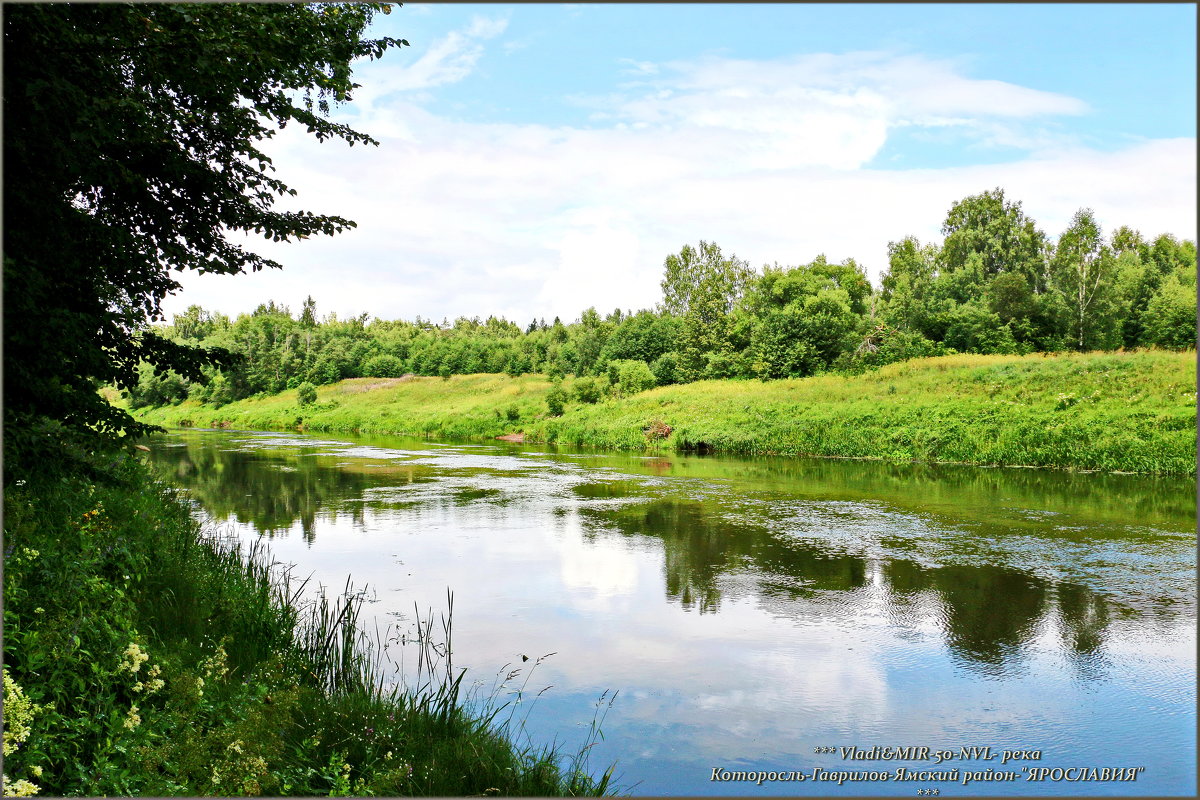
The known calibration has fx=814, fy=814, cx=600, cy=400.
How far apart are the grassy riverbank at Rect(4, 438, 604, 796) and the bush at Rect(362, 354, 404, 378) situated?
193 ft

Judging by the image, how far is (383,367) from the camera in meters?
63.1

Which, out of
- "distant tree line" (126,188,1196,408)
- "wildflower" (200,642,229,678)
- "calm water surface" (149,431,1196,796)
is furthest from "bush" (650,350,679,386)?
"wildflower" (200,642,229,678)

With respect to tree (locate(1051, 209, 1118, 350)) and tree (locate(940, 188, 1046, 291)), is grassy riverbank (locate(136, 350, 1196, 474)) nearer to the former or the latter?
tree (locate(1051, 209, 1118, 350))

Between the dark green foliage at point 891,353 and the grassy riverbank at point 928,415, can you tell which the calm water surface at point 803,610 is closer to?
the grassy riverbank at point 928,415

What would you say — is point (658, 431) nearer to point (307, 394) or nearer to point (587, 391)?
point (587, 391)

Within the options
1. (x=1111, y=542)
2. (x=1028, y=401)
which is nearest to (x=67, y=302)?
(x=1111, y=542)

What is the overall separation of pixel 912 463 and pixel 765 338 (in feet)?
67.7

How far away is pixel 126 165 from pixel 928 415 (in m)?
24.6

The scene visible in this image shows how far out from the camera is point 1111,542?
11.2 m

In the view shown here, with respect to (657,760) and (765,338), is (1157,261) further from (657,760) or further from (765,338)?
(657,760)

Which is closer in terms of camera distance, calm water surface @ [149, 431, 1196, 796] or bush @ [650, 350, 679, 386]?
calm water surface @ [149, 431, 1196, 796]

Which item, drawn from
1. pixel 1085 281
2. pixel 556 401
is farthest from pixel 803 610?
pixel 1085 281

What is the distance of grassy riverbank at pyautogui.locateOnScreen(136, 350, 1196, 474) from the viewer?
825 inches

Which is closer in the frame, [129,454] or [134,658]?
[134,658]
